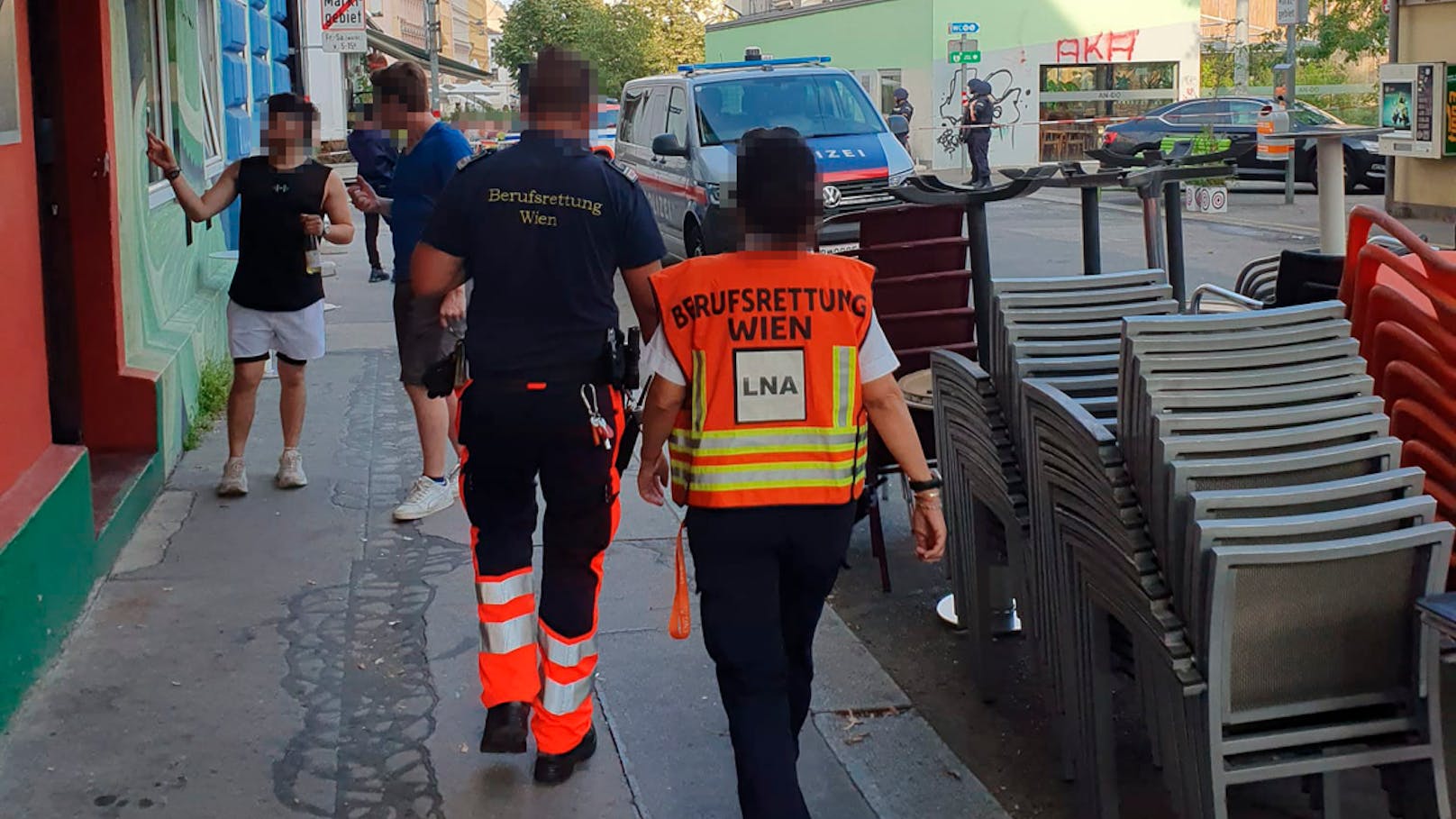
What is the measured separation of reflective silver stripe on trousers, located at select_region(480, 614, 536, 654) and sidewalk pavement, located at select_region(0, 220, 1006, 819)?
328mm

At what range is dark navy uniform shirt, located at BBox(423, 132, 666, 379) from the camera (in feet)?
13.4

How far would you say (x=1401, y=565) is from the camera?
3471 millimetres

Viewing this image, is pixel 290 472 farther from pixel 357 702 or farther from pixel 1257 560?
pixel 1257 560

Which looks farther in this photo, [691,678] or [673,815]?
[691,678]

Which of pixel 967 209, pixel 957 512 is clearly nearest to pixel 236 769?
pixel 957 512

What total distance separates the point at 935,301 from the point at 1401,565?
3.01 m

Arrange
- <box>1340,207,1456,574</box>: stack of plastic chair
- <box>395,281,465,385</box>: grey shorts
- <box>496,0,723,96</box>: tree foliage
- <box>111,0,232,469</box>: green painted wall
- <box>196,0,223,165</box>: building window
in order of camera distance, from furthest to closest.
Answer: <box>496,0,723,96</box>: tree foliage, <box>196,0,223,165</box>: building window, <box>111,0,232,469</box>: green painted wall, <box>395,281,465,385</box>: grey shorts, <box>1340,207,1456,574</box>: stack of plastic chair

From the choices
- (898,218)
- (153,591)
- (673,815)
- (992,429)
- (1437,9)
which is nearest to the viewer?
(673,815)

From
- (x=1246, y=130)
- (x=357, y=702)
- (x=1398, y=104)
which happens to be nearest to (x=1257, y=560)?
(x=357, y=702)

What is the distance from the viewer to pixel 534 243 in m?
4.07

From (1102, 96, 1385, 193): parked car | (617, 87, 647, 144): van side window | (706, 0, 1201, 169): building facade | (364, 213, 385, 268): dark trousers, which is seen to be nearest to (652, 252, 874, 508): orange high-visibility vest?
(364, 213, 385, 268): dark trousers

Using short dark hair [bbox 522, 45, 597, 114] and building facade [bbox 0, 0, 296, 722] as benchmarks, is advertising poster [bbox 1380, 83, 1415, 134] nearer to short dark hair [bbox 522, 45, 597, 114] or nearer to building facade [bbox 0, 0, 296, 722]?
building facade [bbox 0, 0, 296, 722]

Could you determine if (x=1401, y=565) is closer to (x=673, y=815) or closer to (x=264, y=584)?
(x=673, y=815)

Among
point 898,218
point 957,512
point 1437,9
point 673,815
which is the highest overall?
point 1437,9
